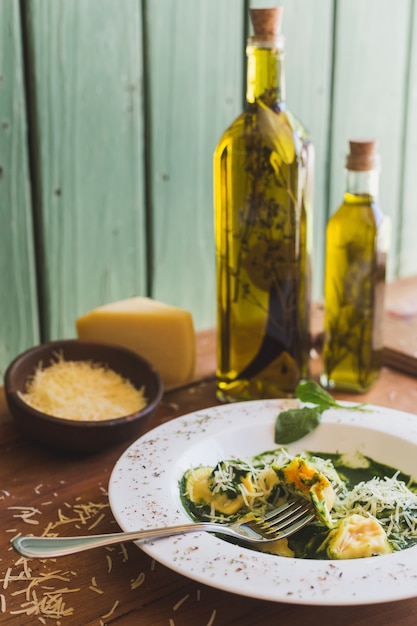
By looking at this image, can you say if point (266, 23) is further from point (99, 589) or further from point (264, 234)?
point (99, 589)

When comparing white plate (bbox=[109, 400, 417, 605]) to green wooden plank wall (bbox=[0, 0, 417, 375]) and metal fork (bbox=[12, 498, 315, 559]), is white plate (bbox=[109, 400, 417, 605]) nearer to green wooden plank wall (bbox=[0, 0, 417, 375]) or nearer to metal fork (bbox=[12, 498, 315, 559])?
metal fork (bbox=[12, 498, 315, 559])

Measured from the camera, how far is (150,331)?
1.15 metres

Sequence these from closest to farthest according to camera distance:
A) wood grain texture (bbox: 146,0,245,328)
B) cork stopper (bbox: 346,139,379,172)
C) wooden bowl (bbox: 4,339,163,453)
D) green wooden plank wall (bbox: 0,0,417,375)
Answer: wooden bowl (bbox: 4,339,163,453), cork stopper (bbox: 346,139,379,172), green wooden plank wall (bbox: 0,0,417,375), wood grain texture (bbox: 146,0,245,328)

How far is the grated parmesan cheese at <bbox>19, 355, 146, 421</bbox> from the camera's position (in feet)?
3.22

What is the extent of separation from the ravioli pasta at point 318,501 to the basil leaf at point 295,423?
2.3 inches

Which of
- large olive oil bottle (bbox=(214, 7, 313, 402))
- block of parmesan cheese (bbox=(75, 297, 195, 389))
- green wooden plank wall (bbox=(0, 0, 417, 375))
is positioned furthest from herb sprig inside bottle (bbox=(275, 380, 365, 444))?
green wooden plank wall (bbox=(0, 0, 417, 375))

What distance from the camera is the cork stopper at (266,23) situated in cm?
98

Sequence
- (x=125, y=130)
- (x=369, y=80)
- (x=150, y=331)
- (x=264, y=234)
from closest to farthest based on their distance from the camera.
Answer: (x=264, y=234) < (x=150, y=331) < (x=125, y=130) < (x=369, y=80)

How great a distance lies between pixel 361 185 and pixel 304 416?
33 cm

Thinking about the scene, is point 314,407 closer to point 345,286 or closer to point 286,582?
point 345,286

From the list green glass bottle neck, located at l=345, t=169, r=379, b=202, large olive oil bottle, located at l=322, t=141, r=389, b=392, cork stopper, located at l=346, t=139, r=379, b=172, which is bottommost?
large olive oil bottle, located at l=322, t=141, r=389, b=392

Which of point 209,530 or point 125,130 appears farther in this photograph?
point 125,130

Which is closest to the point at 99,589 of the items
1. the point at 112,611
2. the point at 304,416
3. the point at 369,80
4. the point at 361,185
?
the point at 112,611

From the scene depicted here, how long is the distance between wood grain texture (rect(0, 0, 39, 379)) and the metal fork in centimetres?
57
